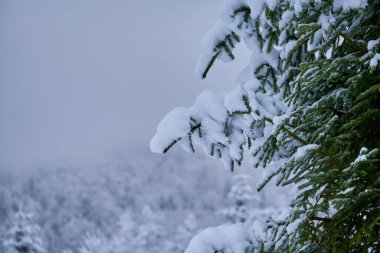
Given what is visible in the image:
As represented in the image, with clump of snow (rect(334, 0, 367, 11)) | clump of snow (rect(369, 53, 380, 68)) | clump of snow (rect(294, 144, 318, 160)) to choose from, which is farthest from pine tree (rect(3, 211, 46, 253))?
clump of snow (rect(369, 53, 380, 68))

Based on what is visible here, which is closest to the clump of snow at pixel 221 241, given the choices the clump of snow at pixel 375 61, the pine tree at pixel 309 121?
the pine tree at pixel 309 121

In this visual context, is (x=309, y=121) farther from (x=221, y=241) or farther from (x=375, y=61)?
(x=221, y=241)

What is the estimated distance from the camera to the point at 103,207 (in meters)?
122

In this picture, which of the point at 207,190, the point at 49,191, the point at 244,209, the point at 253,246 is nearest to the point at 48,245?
the point at 244,209

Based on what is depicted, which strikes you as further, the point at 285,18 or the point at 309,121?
the point at 285,18

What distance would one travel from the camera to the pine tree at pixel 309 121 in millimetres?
2779

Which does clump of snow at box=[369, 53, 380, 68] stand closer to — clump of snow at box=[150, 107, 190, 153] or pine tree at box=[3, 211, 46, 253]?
clump of snow at box=[150, 107, 190, 153]

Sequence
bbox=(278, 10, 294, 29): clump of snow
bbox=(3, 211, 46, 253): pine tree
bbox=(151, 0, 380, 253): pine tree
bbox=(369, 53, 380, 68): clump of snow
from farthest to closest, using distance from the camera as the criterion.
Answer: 1. bbox=(3, 211, 46, 253): pine tree
2. bbox=(278, 10, 294, 29): clump of snow
3. bbox=(151, 0, 380, 253): pine tree
4. bbox=(369, 53, 380, 68): clump of snow

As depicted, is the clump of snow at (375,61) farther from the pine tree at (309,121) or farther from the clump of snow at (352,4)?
the clump of snow at (352,4)

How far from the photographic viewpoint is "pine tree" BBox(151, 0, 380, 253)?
9.12ft

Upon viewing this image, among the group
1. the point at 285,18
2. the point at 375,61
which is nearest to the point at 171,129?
the point at 285,18

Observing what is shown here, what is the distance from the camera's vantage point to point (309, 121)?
10.3 ft

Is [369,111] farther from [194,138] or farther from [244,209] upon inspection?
[244,209]

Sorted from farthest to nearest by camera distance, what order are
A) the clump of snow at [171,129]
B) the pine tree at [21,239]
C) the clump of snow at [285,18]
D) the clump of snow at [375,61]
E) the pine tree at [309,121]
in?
the pine tree at [21,239], the clump of snow at [285,18], the clump of snow at [171,129], the pine tree at [309,121], the clump of snow at [375,61]
